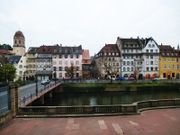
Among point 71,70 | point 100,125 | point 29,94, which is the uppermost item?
point 71,70

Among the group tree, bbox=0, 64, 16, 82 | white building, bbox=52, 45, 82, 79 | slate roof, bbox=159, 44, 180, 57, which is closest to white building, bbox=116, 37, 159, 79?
slate roof, bbox=159, 44, 180, 57

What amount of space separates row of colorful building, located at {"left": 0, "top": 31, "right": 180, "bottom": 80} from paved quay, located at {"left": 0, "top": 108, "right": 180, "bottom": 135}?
3089 inches

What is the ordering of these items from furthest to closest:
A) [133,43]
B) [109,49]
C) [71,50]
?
[71,50] → [109,49] → [133,43]

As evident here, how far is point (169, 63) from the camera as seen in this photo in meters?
107

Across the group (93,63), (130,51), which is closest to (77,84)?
(130,51)

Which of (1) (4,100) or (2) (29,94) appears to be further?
(2) (29,94)

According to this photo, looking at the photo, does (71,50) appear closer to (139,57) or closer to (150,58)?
(139,57)

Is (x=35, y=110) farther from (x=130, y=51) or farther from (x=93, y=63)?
(x=93, y=63)

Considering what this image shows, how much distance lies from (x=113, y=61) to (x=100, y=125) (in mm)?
85616

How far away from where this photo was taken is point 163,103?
27.2m

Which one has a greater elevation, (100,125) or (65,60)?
(65,60)

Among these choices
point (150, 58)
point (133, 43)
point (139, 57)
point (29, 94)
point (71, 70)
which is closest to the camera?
point (29, 94)

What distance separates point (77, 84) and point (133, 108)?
52.8 m

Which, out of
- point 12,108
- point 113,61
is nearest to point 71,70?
point 113,61
